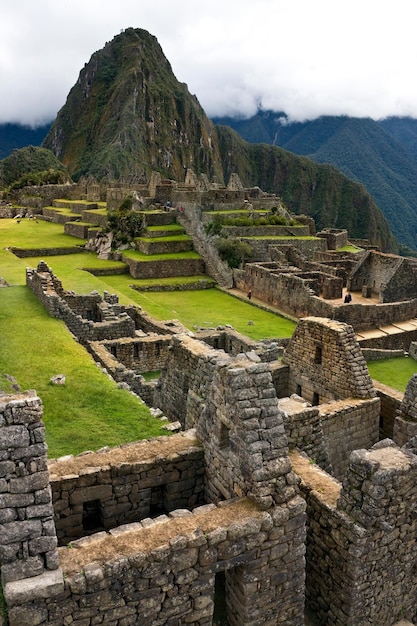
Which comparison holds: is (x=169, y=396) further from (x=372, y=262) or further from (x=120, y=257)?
(x=120, y=257)

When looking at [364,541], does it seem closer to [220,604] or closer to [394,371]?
[220,604]

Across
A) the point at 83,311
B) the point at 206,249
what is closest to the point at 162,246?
the point at 206,249

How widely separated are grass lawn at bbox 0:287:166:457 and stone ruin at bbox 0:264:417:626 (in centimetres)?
152

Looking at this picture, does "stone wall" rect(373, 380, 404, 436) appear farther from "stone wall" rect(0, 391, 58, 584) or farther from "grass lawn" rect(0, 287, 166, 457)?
"stone wall" rect(0, 391, 58, 584)

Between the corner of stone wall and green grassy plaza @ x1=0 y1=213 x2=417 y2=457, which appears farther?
green grassy plaza @ x1=0 y1=213 x2=417 y2=457

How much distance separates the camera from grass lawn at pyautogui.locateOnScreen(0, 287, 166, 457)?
26.1 ft

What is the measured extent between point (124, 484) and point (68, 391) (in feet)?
14.3

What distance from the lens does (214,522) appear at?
15.3ft

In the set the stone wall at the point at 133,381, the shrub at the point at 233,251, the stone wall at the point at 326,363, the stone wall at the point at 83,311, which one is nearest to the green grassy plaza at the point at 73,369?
the stone wall at the point at 83,311

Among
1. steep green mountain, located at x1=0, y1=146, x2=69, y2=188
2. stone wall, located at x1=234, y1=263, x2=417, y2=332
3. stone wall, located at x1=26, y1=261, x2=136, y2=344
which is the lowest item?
stone wall, located at x1=234, y1=263, x2=417, y2=332

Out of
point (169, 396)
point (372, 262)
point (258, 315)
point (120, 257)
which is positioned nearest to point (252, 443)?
point (169, 396)

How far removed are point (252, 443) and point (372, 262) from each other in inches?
1333

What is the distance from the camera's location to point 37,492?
392 cm

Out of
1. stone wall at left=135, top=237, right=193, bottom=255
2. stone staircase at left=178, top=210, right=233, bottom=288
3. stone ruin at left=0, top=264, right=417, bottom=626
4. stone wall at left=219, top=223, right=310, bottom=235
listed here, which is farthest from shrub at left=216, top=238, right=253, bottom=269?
stone ruin at left=0, top=264, right=417, bottom=626
